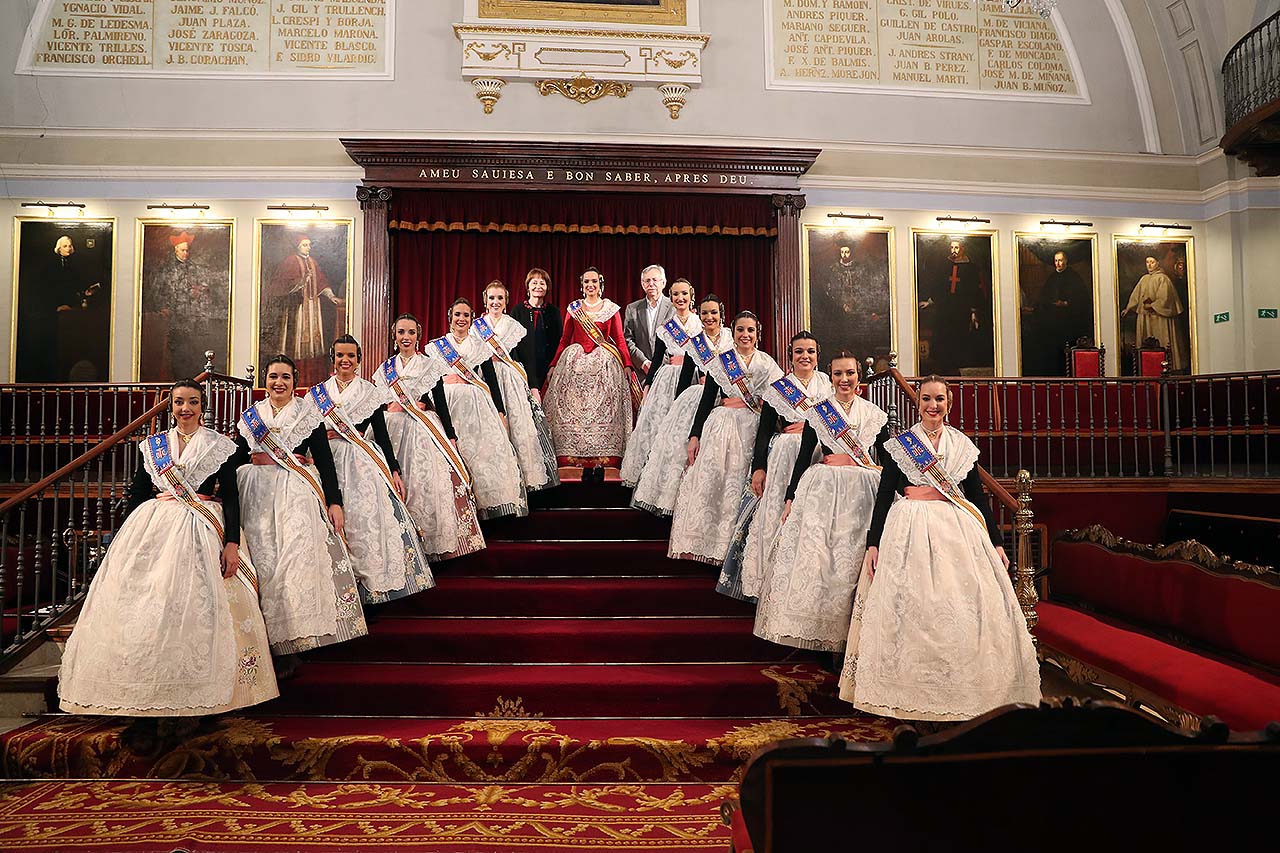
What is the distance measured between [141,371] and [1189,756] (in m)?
10.5

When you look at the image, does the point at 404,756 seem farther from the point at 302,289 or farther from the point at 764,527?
the point at 302,289

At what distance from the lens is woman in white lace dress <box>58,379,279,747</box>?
3.71 metres

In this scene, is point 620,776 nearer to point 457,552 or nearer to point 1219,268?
point 457,552

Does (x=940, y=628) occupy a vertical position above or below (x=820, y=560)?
below

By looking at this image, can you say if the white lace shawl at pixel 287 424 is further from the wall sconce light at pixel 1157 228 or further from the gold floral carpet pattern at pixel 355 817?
the wall sconce light at pixel 1157 228

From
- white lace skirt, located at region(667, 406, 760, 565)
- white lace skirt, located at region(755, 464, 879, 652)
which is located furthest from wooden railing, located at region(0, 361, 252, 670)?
white lace skirt, located at region(755, 464, 879, 652)

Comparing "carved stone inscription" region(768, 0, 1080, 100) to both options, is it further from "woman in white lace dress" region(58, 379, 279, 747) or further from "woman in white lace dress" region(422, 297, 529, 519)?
"woman in white lace dress" region(58, 379, 279, 747)

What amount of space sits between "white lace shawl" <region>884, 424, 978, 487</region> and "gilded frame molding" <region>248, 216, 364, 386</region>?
291 inches

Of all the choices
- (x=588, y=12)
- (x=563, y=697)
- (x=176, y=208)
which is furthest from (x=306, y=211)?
(x=563, y=697)

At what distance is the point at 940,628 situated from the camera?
3609 mm

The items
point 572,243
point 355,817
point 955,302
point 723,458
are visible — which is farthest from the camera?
point 955,302

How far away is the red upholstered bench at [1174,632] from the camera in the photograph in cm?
388

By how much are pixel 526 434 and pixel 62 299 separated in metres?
Answer: 6.83

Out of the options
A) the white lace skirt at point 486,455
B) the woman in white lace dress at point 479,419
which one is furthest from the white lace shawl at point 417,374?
the white lace skirt at point 486,455
